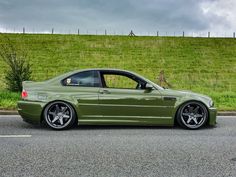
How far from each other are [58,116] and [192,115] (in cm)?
300

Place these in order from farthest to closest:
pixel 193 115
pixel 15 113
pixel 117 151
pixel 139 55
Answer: pixel 139 55 → pixel 15 113 → pixel 193 115 → pixel 117 151

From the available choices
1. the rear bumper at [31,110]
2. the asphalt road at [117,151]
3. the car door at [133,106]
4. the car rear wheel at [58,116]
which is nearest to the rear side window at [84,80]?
the car door at [133,106]

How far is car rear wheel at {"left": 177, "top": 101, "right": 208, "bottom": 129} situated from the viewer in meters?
8.76

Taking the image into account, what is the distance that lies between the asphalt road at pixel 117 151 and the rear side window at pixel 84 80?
1.00 meters

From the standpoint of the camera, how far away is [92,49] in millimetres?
41938

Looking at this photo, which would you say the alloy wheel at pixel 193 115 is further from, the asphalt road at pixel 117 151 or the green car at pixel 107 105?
the asphalt road at pixel 117 151

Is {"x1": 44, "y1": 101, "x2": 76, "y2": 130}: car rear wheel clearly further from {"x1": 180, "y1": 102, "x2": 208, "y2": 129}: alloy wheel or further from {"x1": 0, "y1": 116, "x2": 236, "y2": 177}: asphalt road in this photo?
{"x1": 180, "y1": 102, "x2": 208, "y2": 129}: alloy wheel

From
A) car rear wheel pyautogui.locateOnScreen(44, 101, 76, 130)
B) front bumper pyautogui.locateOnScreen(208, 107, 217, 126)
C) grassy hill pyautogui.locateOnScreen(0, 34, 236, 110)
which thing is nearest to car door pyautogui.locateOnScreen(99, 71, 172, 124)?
car rear wheel pyautogui.locateOnScreen(44, 101, 76, 130)

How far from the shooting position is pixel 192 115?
28.9 feet

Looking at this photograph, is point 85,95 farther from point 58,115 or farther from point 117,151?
point 117,151

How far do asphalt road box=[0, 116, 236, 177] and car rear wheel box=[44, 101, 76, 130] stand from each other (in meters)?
→ 0.19

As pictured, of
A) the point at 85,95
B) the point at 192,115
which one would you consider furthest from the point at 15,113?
the point at 192,115

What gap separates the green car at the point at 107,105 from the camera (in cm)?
856

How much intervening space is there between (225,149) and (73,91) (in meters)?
3.59
